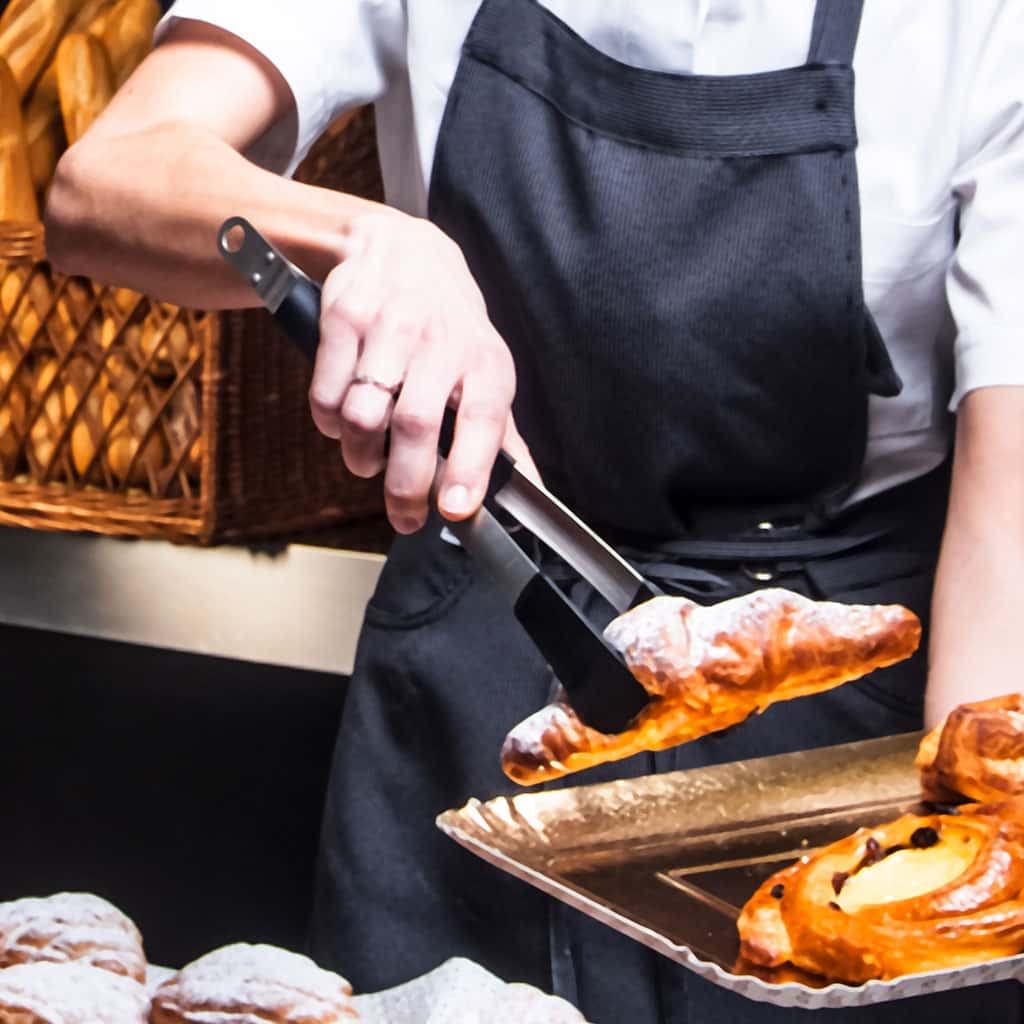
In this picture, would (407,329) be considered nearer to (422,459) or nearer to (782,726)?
(422,459)

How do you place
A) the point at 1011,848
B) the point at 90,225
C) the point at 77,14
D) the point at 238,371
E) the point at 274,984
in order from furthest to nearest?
the point at 77,14, the point at 238,371, the point at 90,225, the point at 1011,848, the point at 274,984

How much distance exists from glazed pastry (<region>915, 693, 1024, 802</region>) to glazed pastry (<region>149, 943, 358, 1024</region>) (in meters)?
0.34

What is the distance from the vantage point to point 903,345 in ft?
3.34

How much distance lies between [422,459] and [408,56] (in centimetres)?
46

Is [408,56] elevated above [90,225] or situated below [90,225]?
above

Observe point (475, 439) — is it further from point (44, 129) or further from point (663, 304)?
point (44, 129)

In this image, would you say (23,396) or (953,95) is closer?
(953,95)

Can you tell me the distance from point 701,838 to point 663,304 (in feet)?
1.24

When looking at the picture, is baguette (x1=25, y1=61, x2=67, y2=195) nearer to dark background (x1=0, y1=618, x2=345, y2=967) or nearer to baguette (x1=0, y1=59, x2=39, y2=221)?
baguette (x1=0, y1=59, x2=39, y2=221)

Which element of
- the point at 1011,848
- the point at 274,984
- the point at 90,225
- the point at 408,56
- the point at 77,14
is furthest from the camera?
the point at 77,14

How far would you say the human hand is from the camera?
689mm

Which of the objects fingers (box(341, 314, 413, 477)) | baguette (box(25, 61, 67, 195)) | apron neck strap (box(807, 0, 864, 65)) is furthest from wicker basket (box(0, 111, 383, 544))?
fingers (box(341, 314, 413, 477))

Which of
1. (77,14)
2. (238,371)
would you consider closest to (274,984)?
(238,371)

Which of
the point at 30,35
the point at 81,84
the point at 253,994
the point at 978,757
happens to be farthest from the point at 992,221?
the point at 30,35
